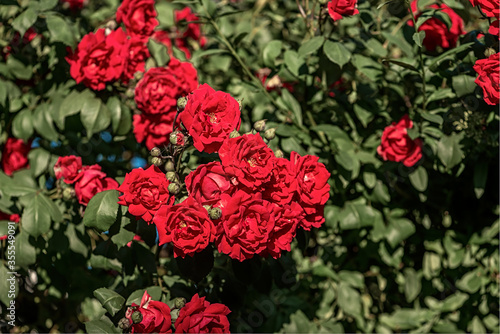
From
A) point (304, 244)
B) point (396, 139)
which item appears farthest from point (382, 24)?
point (304, 244)

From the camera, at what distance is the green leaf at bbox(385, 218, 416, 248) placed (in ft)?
6.81

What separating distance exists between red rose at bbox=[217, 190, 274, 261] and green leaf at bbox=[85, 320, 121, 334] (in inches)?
15.1

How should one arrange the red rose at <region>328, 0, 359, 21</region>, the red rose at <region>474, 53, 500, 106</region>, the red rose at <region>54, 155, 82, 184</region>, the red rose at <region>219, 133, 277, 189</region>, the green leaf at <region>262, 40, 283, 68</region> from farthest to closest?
the green leaf at <region>262, 40, 283, 68</region> → the red rose at <region>54, 155, 82, 184</region> → the red rose at <region>328, 0, 359, 21</region> → the red rose at <region>474, 53, 500, 106</region> → the red rose at <region>219, 133, 277, 189</region>

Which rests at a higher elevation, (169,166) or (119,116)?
(169,166)

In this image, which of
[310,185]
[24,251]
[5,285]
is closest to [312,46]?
[310,185]

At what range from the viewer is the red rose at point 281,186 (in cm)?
137

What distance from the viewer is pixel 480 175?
191 cm

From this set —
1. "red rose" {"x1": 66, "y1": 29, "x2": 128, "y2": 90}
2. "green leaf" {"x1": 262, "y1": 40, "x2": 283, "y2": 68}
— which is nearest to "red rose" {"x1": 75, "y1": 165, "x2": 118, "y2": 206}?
"red rose" {"x1": 66, "y1": 29, "x2": 128, "y2": 90}

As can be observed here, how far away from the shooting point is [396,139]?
1.87 m

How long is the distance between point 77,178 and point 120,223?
282 millimetres

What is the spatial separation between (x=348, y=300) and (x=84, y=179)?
1.19 m

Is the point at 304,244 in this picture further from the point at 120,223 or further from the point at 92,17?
the point at 92,17

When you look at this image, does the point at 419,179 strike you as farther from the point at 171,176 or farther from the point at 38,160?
the point at 38,160

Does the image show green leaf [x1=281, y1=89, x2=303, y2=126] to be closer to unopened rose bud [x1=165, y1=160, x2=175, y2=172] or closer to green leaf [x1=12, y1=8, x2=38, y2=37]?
unopened rose bud [x1=165, y1=160, x2=175, y2=172]
